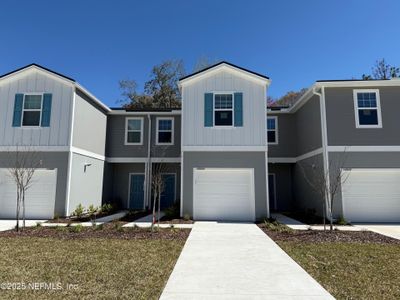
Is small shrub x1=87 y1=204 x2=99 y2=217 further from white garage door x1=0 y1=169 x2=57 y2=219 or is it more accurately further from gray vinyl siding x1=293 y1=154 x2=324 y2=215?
gray vinyl siding x1=293 y1=154 x2=324 y2=215

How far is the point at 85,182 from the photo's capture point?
12664mm

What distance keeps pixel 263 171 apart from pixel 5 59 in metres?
15.3

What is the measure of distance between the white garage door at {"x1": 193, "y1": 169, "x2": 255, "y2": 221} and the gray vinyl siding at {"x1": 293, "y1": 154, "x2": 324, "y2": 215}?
9.94ft

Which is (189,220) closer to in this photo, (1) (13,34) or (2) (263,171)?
(2) (263,171)

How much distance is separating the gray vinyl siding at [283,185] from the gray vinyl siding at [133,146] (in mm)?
5903

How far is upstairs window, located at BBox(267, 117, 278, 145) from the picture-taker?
15055 mm

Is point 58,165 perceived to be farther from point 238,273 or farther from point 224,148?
point 238,273

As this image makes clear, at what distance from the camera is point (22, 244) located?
6.98m

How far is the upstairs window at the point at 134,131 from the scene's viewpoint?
15.5 meters

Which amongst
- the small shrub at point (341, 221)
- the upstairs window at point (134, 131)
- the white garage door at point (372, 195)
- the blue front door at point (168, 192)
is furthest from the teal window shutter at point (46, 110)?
the white garage door at point (372, 195)

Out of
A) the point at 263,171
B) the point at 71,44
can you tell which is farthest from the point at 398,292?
the point at 71,44

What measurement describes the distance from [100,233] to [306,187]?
9.79 metres

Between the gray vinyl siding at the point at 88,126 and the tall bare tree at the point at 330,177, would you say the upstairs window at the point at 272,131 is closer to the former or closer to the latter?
the tall bare tree at the point at 330,177

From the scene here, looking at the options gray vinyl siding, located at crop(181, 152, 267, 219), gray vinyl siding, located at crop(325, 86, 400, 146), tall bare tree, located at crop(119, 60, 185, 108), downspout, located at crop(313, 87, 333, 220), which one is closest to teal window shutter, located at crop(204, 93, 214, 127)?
gray vinyl siding, located at crop(181, 152, 267, 219)
